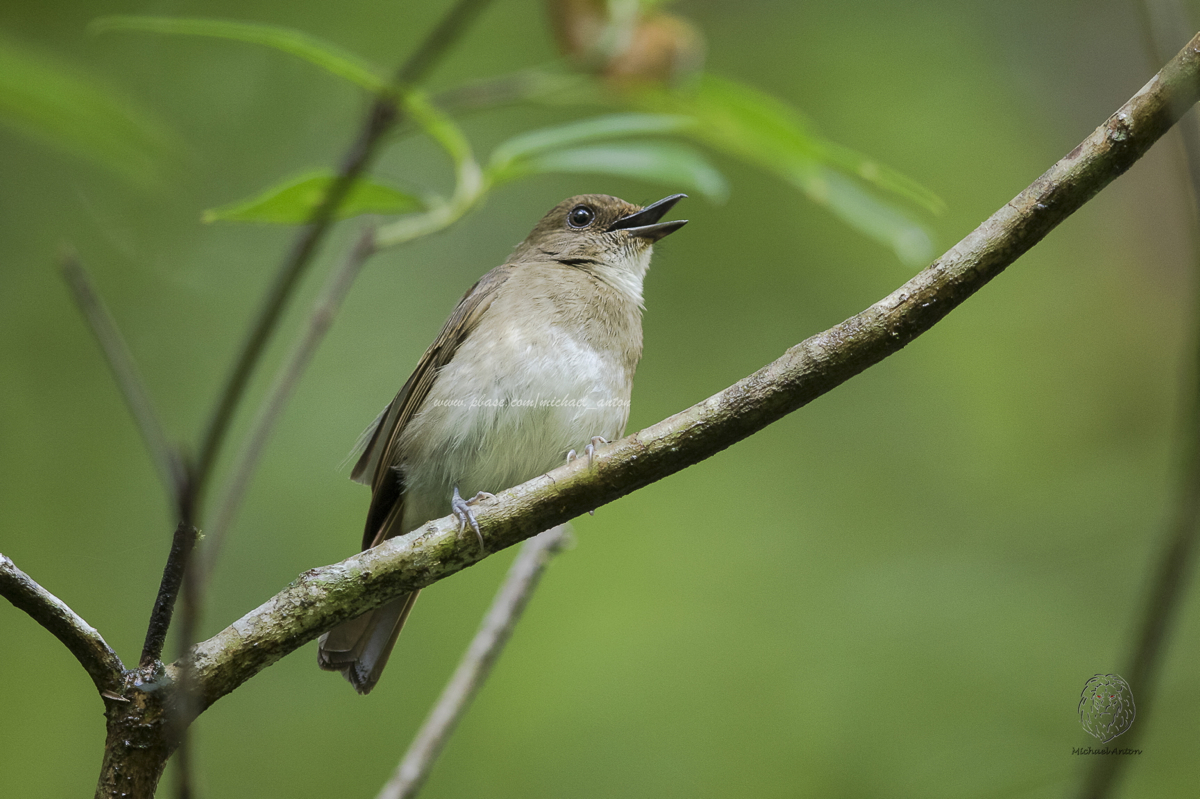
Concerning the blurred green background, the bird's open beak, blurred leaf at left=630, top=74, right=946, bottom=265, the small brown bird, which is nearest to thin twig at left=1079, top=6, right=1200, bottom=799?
blurred leaf at left=630, top=74, right=946, bottom=265

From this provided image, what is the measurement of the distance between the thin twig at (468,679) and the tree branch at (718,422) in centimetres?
49

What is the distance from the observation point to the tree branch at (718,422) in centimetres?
229

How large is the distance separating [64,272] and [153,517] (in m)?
5.58

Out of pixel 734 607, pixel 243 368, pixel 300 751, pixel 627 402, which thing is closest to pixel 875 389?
pixel 734 607

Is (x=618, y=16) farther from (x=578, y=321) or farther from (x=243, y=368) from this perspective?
(x=243, y=368)

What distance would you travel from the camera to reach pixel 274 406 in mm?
1995

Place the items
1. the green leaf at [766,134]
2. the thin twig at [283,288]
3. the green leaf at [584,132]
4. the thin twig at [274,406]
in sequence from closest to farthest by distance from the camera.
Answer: the thin twig at [283,288] < the thin twig at [274,406] < the green leaf at [766,134] < the green leaf at [584,132]

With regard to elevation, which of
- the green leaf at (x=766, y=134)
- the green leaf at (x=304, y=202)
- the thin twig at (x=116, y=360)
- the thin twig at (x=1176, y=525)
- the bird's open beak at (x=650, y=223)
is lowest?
the thin twig at (x=1176, y=525)

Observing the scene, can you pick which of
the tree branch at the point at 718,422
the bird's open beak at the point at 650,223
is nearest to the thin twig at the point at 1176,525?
the tree branch at the point at 718,422

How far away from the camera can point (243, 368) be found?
130 centimetres

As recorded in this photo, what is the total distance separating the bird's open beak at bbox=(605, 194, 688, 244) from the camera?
15.0 ft

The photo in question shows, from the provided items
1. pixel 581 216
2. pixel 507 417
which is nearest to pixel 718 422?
pixel 507 417

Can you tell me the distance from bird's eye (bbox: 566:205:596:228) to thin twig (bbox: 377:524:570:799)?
6.17 ft

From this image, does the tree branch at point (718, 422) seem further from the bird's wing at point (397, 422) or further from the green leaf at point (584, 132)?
the bird's wing at point (397, 422)
